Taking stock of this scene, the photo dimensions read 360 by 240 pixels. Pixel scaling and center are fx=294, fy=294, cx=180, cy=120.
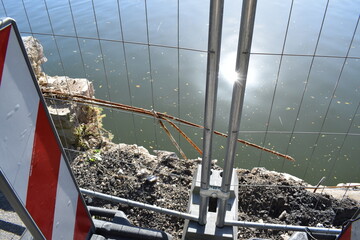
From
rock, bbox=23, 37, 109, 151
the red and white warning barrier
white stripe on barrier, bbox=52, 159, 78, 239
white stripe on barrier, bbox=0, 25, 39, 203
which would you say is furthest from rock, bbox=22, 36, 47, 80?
white stripe on barrier, bbox=0, 25, 39, 203

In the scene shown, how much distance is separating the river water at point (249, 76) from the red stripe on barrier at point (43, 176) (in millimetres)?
3898

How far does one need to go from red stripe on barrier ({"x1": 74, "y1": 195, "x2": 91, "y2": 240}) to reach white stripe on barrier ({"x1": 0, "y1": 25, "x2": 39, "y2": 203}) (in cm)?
59

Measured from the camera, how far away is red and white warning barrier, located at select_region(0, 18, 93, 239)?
1.04m

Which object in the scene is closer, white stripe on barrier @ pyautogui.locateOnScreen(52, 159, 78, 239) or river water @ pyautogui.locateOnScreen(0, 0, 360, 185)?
white stripe on barrier @ pyautogui.locateOnScreen(52, 159, 78, 239)

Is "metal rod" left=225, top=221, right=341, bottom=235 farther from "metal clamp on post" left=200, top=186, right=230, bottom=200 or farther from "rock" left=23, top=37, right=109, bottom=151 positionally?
"rock" left=23, top=37, right=109, bottom=151

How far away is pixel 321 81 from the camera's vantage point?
24.3 ft

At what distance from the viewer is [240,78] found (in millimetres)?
1435

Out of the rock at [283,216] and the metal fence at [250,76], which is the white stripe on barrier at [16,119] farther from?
the metal fence at [250,76]

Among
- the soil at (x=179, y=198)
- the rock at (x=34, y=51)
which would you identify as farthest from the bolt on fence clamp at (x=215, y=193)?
the rock at (x=34, y=51)

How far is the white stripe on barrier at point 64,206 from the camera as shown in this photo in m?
1.45

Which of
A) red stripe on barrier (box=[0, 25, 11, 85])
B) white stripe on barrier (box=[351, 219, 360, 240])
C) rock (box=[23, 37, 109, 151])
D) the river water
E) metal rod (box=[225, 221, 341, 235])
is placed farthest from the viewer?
the river water

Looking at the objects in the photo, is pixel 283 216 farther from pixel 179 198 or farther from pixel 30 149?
pixel 30 149

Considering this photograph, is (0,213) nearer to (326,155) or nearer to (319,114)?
(326,155)

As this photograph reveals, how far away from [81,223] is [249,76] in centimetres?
657
